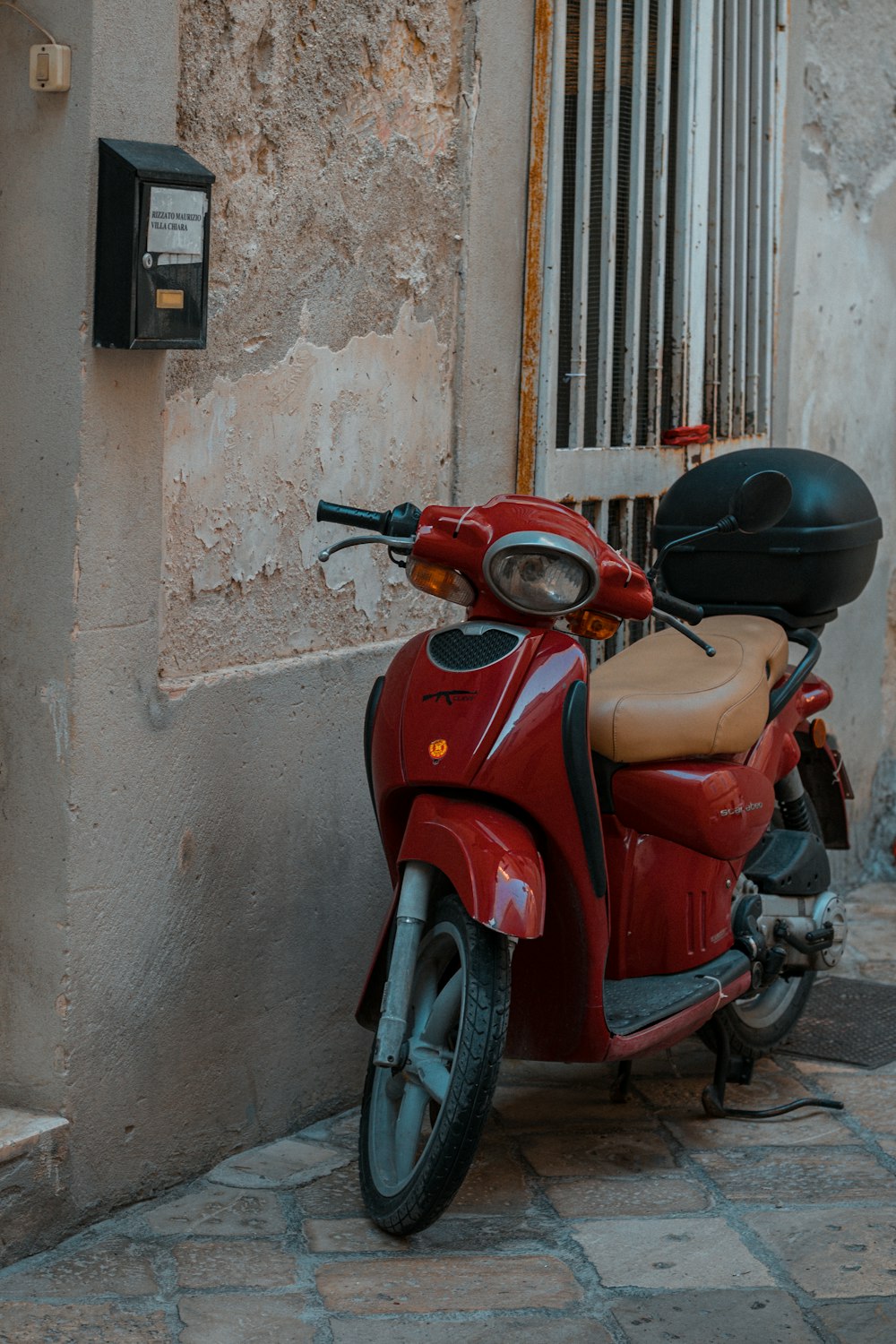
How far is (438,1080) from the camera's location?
3133mm

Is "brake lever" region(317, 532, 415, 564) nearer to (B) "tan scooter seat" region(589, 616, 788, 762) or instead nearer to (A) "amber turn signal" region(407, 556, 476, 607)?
(A) "amber turn signal" region(407, 556, 476, 607)

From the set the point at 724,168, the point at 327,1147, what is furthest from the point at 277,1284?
the point at 724,168

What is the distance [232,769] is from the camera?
3463 millimetres

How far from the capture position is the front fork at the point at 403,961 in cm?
312

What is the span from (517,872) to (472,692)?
340mm

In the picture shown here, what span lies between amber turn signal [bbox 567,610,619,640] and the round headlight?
6.0 inches

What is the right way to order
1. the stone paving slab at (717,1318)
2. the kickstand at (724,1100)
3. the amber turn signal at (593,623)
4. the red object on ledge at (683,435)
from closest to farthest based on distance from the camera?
1. the stone paving slab at (717,1318)
2. the amber turn signal at (593,623)
3. the kickstand at (724,1100)
4. the red object on ledge at (683,435)

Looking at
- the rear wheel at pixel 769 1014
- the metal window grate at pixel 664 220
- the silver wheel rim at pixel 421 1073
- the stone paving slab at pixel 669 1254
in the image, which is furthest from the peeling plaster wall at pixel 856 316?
the silver wheel rim at pixel 421 1073

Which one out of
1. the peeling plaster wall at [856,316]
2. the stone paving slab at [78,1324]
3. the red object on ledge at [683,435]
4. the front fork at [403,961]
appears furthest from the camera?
the peeling plaster wall at [856,316]

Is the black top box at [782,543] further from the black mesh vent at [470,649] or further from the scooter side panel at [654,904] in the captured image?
the black mesh vent at [470,649]

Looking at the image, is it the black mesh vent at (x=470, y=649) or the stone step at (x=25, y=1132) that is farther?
the black mesh vent at (x=470, y=649)

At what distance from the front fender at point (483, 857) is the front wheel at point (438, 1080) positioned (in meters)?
0.08

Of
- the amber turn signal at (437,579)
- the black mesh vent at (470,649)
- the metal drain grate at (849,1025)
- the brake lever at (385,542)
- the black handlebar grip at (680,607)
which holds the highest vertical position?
the brake lever at (385,542)

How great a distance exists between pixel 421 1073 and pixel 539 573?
94 centimetres
